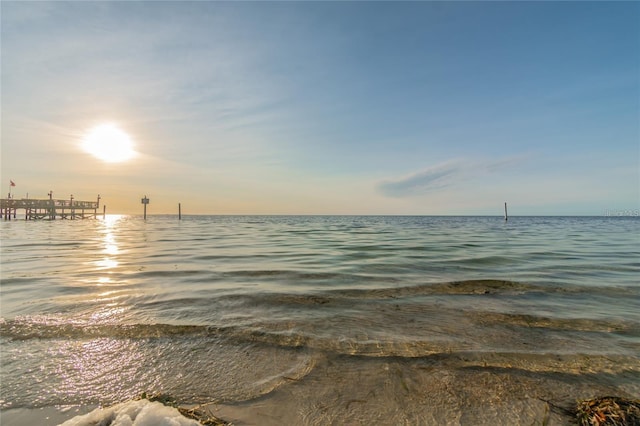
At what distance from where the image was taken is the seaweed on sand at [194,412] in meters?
2.53

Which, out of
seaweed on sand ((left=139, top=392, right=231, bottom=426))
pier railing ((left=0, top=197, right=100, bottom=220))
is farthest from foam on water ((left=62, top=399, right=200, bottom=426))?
pier railing ((left=0, top=197, right=100, bottom=220))

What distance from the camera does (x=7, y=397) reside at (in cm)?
283

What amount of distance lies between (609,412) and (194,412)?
3.44 metres

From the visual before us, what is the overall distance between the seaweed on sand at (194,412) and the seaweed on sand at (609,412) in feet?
9.70

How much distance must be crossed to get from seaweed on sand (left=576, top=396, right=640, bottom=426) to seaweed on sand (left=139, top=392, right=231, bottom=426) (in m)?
2.96

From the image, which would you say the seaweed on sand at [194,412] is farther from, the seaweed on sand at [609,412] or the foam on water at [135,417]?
the seaweed on sand at [609,412]

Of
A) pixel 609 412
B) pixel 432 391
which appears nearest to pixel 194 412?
pixel 432 391

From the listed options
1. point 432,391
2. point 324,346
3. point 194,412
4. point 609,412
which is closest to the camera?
point 609,412

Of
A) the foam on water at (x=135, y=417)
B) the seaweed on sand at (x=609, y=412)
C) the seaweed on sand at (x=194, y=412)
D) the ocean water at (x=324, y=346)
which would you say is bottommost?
the ocean water at (x=324, y=346)

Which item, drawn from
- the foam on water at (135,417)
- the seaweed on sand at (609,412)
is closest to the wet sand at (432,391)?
the seaweed on sand at (609,412)

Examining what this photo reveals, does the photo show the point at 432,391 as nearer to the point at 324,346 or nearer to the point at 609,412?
the point at 609,412

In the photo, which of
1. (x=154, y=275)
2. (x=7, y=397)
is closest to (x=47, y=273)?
(x=154, y=275)

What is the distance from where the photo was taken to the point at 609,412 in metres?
2.53

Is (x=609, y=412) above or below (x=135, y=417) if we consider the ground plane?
below
